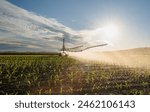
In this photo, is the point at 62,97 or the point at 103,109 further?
the point at 62,97

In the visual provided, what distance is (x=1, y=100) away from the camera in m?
9.55

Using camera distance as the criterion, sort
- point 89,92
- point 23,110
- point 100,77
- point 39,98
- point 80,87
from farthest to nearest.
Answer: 1. point 100,77
2. point 80,87
3. point 89,92
4. point 39,98
5. point 23,110

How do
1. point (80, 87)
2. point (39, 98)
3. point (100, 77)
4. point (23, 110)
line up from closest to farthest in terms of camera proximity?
point (23, 110) → point (39, 98) → point (80, 87) → point (100, 77)

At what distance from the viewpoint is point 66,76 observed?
14.4 meters

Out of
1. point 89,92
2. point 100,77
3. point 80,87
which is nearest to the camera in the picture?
point 89,92

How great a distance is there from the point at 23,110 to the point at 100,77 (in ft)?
19.5

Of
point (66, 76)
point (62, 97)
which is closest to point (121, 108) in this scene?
point (62, 97)

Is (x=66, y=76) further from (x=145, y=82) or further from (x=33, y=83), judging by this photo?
(x=145, y=82)

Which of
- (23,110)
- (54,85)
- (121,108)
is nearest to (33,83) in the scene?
(54,85)

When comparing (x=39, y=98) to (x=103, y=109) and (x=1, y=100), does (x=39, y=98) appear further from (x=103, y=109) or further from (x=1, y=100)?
(x=103, y=109)

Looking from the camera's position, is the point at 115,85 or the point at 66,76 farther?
the point at 66,76

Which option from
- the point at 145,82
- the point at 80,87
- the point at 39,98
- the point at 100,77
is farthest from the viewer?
the point at 100,77

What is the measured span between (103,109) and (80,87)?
3.05m

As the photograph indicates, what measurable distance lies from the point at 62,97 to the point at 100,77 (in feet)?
15.8
